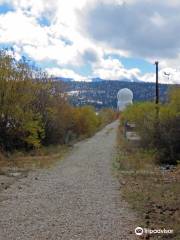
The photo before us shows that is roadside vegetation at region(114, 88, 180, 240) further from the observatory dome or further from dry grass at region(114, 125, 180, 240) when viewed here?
the observatory dome

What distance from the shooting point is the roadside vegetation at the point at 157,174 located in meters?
12.7

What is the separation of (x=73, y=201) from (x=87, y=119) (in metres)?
58.0

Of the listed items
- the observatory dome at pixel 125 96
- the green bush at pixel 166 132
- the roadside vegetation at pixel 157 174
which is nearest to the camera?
the roadside vegetation at pixel 157 174

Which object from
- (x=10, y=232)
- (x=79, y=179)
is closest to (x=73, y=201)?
(x=10, y=232)

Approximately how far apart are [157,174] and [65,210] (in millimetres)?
11759

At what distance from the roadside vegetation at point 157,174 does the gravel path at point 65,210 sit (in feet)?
1.81

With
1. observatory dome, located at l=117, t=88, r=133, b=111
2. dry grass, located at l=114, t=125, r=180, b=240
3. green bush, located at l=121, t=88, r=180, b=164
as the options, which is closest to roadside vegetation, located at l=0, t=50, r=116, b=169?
green bush, located at l=121, t=88, r=180, b=164

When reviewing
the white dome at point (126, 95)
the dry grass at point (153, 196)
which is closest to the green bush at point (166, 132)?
the dry grass at point (153, 196)

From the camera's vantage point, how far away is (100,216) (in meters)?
12.8

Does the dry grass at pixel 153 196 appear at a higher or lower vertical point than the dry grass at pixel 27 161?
higher

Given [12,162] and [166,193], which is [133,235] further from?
[12,162]

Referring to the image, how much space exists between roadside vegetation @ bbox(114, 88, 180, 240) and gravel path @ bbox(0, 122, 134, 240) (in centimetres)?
55
